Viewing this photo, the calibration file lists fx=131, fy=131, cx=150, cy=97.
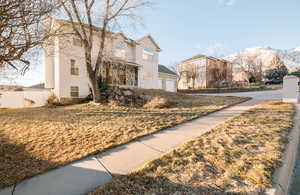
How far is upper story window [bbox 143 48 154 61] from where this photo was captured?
733 inches

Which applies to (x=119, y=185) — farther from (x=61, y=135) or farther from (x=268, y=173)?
(x=61, y=135)

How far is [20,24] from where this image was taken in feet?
10.9

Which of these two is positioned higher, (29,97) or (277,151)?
(29,97)

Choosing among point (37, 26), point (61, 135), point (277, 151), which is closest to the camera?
point (277, 151)

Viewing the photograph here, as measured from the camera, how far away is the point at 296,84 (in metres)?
8.74

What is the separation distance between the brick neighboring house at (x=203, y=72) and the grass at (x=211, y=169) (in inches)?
1220

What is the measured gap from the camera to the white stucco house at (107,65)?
12.2m

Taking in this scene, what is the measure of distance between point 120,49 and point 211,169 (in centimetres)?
1618

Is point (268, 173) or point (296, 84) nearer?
point (268, 173)

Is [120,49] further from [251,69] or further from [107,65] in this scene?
[251,69]

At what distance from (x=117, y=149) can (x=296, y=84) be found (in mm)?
12052

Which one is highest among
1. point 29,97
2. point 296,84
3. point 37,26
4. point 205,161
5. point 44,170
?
point 37,26

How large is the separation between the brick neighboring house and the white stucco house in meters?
16.0

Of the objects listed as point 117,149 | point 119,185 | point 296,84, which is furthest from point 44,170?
point 296,84
